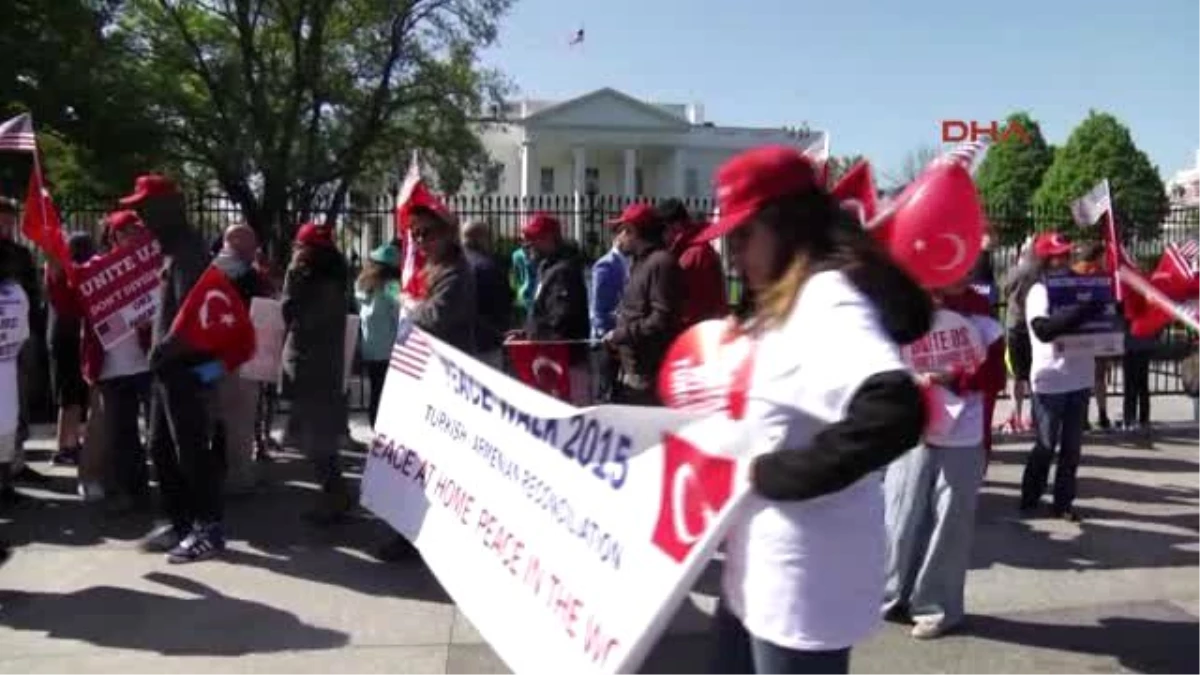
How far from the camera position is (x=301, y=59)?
3102cm

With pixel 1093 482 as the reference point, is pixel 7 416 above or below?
above

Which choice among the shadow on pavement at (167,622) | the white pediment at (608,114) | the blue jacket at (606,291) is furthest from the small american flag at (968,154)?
the white pediment at (608,114)

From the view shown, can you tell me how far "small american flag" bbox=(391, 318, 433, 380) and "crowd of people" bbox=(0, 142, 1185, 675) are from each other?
0.86m

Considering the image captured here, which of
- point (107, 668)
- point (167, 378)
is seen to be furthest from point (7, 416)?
point (107, 668)

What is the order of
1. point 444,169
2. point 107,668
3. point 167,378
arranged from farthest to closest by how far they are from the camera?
point 444,169 → point 167,378 → point 107,668

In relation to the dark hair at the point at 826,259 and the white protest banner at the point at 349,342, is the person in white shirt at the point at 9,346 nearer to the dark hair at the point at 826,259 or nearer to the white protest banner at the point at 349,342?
the white protest banner at the point at 349,342

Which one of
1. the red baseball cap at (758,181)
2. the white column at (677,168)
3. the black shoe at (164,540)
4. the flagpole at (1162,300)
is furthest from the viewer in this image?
the white column at (677,168)

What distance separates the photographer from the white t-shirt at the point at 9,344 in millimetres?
5598

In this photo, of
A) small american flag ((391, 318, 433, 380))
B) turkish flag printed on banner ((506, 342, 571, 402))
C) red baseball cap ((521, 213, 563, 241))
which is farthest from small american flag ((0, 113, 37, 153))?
small american flag ((391, 318, 433, 380))

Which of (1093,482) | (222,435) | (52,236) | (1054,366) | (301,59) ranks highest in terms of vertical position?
(301,59)

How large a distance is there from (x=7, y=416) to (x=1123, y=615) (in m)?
5.31

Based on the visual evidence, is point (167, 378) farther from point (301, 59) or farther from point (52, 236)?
point (301, 59)

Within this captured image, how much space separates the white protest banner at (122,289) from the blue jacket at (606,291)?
2.87 meters

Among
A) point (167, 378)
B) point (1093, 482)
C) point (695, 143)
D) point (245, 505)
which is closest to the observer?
point (167, 378)
